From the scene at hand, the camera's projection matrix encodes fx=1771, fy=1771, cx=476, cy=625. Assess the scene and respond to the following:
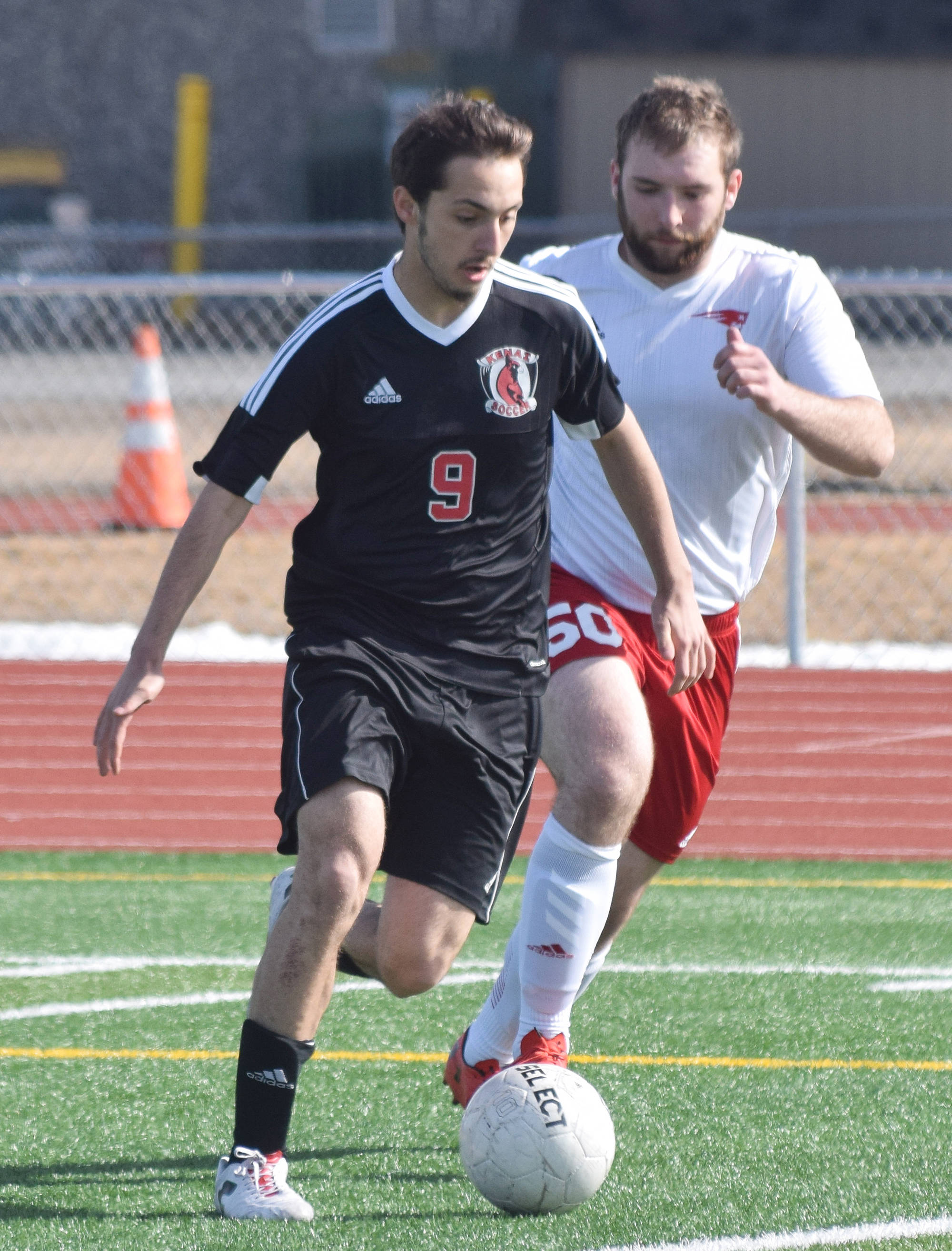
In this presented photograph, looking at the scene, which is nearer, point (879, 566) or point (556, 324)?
point (556, 324)

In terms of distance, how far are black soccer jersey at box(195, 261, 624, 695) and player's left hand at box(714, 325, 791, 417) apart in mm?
325

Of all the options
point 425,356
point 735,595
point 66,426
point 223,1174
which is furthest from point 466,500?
point 66,426

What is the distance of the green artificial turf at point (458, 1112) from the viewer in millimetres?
3215

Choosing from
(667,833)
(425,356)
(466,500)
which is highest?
(425,356)

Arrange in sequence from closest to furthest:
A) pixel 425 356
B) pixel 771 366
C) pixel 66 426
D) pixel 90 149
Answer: pixel 425 356, pixel 771 366, pixel 66 426, pixel 90 149

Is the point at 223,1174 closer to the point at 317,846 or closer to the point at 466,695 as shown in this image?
the point at 317,846

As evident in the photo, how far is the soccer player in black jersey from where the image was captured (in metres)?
3.20

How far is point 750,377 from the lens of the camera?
3541mm

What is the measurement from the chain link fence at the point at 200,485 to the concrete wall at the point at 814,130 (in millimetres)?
9050

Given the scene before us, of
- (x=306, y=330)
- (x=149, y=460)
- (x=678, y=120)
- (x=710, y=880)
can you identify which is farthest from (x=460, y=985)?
(x=149, y=460)

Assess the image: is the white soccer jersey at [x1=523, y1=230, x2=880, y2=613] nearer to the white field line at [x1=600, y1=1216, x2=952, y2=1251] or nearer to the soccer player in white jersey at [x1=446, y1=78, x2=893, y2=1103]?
the soccer player in white jersey at [x1=446, y1=78, x2=893, y2=1103]

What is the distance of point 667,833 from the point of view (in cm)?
404

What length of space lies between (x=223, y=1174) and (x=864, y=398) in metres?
2.12

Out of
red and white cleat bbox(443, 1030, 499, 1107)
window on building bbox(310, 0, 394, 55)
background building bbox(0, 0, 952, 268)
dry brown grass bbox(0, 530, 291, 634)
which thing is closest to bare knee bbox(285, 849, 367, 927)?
red and white cleat bbox(443, 1030, 499, 1107)
